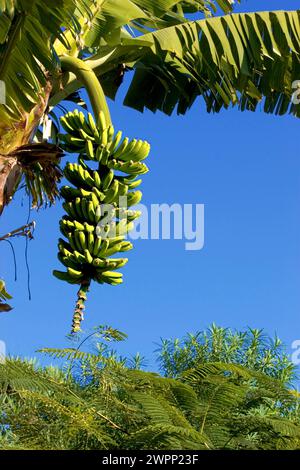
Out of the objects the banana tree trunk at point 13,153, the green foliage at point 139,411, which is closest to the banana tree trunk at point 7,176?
the banana tree trunk at point 13,153

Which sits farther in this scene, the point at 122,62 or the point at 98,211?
the point at 122,62

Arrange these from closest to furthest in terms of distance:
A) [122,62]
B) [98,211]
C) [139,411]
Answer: [139,411] < [98,211] < [122,62]

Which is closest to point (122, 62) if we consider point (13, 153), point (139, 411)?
point (13, 153)

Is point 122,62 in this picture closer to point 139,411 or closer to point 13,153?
point 13,153

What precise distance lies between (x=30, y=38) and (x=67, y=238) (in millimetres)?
1080

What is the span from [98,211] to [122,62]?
6.55 ft

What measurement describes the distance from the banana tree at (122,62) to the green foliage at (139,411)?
113 cm

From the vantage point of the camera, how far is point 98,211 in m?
4.18

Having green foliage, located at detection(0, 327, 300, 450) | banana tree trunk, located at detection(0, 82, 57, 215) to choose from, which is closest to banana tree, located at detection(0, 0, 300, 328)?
banana tree trunk, located at detection(0, 82, 57, 215)

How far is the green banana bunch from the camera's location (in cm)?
414

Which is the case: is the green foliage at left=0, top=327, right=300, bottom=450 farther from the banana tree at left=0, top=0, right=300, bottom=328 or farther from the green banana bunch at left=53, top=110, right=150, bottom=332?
the banana tree at left=0, top=0, right=300, bottom=328

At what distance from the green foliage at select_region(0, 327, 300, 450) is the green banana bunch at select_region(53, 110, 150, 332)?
383 mm

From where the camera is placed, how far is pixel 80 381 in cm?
446

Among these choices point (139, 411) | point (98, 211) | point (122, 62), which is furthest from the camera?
point (122, 62)
